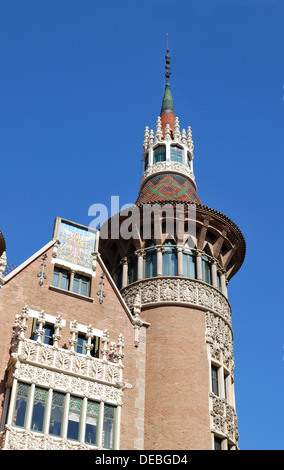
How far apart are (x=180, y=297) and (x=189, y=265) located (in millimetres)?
1890

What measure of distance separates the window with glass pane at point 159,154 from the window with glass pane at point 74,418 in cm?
1466

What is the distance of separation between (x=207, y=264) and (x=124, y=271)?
352 centimetres

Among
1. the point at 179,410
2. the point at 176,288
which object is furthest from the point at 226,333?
the point at 179,410

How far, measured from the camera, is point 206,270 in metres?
29.9

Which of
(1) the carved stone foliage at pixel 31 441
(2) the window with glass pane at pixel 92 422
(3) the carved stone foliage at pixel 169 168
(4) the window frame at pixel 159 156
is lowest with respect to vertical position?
(1) the carved stone foliage at pixel 31 441

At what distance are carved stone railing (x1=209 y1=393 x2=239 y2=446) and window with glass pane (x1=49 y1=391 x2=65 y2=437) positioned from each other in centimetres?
576

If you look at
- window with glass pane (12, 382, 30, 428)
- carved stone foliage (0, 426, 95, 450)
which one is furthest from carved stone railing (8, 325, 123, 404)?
carved stone foliage (0, 426, 95, 450)

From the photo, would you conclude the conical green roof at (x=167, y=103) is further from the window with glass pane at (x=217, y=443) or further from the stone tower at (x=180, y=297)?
the window with glass pane at (x=217, y=443)

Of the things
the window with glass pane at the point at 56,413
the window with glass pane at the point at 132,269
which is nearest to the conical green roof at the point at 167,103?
the window with glass pane at the point at 132,269

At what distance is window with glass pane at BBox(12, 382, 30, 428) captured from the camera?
21.9 meters

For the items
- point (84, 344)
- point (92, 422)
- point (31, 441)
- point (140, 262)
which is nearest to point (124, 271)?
point (140, 262)

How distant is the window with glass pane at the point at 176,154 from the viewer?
113ft

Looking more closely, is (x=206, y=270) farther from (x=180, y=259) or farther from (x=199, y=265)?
(x=180, y=259)
